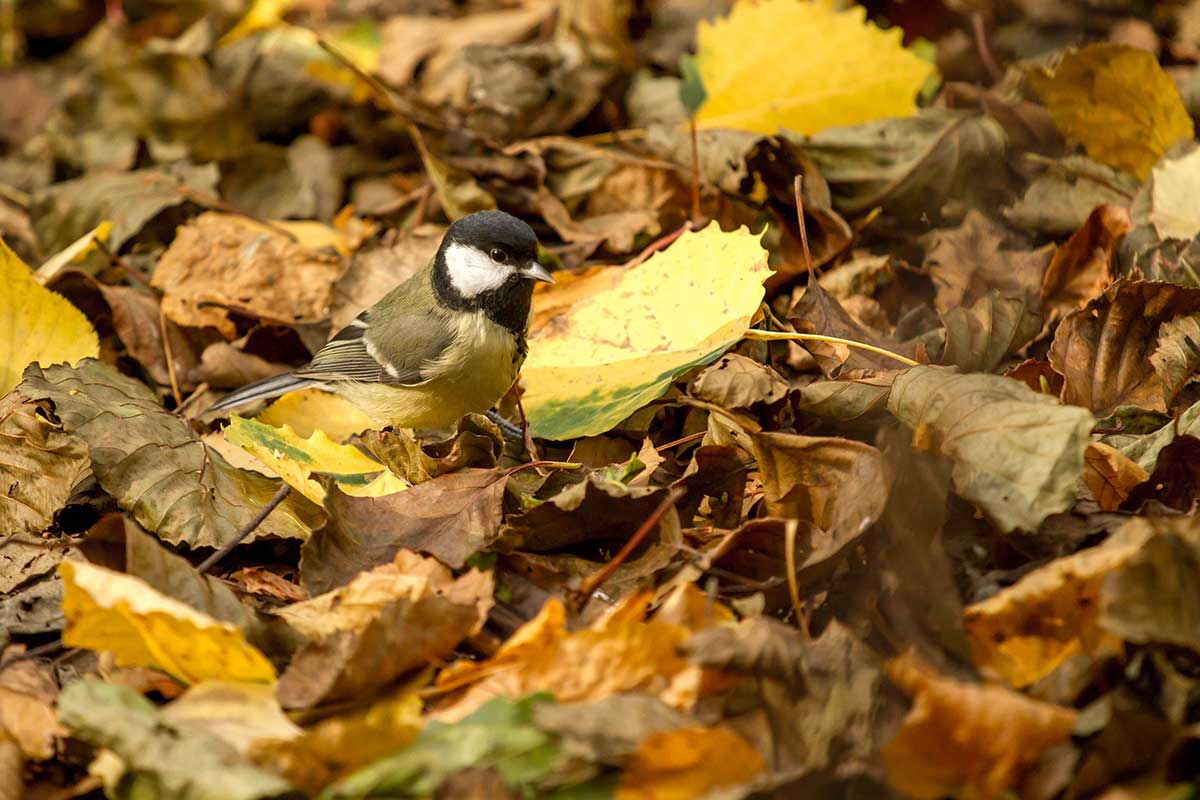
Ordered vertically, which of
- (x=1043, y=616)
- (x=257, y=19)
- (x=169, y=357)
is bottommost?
(x=169, y=357)

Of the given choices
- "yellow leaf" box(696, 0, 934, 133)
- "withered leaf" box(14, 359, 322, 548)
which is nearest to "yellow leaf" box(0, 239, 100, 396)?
"withered leaf" box(14, 359, 322, 548)

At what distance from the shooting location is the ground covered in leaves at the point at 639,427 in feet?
4.58

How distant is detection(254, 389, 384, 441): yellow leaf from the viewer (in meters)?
2.74

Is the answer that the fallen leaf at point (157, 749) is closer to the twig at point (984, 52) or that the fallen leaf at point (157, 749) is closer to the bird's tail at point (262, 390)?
the bird's tail at point (262, 390)

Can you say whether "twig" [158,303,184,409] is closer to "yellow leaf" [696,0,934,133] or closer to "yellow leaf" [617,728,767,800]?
"yellow leaf" [696,0,934,133]

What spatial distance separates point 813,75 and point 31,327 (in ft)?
6.15

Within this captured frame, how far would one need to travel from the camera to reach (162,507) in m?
2.00

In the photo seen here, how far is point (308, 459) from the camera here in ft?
7.06

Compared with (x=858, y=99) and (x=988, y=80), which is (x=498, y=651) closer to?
(x=858, y=99)

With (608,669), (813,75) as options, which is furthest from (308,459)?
(813,75)

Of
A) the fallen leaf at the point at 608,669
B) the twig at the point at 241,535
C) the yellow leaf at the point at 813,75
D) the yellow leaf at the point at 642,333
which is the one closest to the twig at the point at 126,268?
the yellow leaf at the point at 642,333

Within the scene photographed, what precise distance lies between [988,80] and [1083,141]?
1.99 feet

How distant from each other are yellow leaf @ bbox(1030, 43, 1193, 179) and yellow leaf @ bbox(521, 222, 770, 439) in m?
0.95

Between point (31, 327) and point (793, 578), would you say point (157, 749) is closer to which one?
point (793, 578)
